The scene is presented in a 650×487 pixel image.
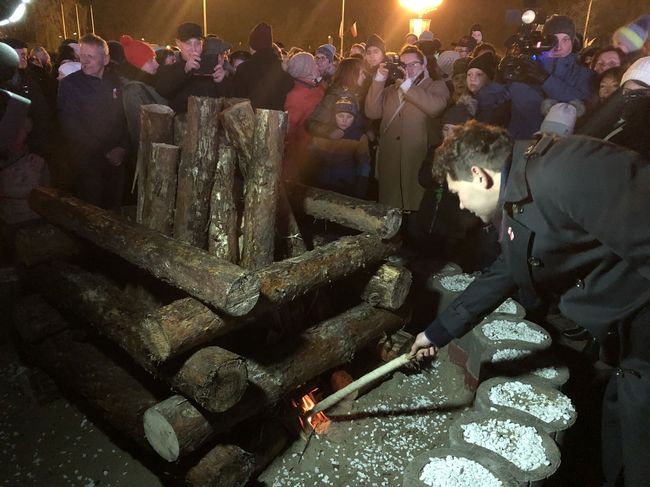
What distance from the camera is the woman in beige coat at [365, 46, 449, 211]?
18.6 feet

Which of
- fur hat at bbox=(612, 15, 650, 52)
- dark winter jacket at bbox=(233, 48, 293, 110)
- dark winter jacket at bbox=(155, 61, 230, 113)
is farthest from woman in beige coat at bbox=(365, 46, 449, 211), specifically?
fur hat at bbox=(612, 15, 650, 52)

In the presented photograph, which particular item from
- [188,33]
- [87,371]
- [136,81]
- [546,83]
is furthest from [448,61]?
[87,371]

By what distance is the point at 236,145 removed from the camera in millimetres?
3781

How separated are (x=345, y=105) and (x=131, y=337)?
3.90 metres

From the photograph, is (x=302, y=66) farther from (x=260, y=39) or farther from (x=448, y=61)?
(x=448, y=61)

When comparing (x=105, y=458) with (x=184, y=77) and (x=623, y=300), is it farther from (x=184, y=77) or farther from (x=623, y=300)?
(x=184, y=77)

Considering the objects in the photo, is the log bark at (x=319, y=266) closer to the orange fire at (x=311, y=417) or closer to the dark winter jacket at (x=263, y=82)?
the orange fire at (x=311, y=417)

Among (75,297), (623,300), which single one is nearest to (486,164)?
(623,300)

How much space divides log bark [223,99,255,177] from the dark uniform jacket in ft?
6.95

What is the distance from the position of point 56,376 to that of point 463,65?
21.4 feet

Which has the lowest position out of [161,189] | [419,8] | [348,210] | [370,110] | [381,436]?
[381,436]

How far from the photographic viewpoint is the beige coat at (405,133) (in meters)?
5.70

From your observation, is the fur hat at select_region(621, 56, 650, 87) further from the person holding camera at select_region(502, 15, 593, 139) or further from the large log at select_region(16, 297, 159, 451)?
the large log at select_region(16, 297, 159, 451)

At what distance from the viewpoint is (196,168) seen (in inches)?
145
